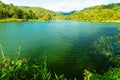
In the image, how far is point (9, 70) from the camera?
36.1ft

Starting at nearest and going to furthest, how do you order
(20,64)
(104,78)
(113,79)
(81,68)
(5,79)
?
(20,64), (5,79), (113,79), (104,78), (81,68)

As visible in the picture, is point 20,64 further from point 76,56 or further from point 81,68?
point 76,56

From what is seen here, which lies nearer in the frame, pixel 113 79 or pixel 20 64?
pixel 20 64

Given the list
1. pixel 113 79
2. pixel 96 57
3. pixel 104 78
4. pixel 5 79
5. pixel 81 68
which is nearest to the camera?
pixel 5 79

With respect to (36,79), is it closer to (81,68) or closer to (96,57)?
(81,68)

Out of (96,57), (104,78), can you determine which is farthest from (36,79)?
(96,57)

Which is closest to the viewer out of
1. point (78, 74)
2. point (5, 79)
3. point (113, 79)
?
point (5, 79)

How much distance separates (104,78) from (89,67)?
937 inches

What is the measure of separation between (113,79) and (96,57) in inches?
1311

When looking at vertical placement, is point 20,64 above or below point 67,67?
above

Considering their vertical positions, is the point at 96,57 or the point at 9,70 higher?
the point at 9,70

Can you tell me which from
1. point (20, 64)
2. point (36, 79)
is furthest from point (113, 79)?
point (20, 64)

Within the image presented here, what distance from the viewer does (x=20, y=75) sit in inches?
476

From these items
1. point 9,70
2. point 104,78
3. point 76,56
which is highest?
point 9,70
